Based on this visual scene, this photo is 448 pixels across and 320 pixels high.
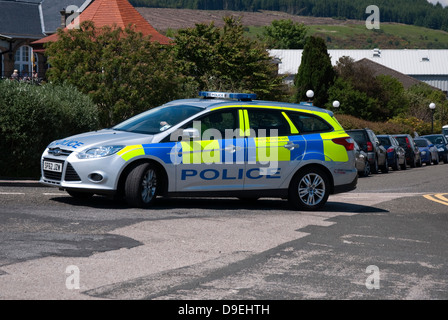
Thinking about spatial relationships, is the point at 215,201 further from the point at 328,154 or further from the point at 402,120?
the point at 402,120

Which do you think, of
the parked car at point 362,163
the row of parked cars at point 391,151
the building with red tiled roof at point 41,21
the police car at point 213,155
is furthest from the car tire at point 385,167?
the building with red tiled roof at point 41,21

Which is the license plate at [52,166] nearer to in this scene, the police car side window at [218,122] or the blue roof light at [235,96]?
the police car side window at [218,122]

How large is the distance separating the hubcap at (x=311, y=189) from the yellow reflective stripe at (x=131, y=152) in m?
2.82

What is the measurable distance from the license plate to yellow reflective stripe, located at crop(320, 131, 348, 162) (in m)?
4.33

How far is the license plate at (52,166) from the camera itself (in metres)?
A: 11.9

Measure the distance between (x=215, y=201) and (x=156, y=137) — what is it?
2.36m

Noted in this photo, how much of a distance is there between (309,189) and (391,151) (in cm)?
2084

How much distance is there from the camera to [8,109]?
16.7 metres

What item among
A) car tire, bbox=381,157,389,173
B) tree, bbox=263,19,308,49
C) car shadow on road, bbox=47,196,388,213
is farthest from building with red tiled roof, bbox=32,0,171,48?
tree, bbox=263,19,308,49

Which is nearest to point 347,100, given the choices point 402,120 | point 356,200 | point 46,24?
point 402,120

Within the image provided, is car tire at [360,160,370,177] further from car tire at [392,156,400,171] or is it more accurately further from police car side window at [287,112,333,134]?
police car side window at [287,112,333,134]

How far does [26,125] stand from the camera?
55.9 feet

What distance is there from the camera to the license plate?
39.1 ft

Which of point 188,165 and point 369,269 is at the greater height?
point 188,165
